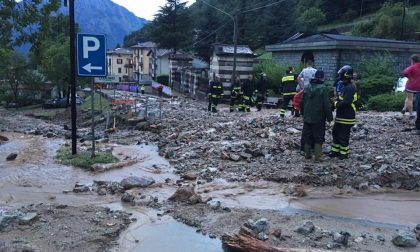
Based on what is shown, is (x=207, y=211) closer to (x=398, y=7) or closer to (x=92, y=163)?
(x=92, y=163)

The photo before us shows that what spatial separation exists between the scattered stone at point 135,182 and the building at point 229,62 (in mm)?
22856

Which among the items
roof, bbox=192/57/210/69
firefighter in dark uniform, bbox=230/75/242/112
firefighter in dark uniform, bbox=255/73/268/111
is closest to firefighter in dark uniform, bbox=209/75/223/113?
firefighter in dark uniform, bbox=230/75/242/112

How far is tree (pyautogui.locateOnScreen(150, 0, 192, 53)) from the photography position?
6656cm

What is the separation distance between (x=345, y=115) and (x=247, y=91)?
11.2 meters

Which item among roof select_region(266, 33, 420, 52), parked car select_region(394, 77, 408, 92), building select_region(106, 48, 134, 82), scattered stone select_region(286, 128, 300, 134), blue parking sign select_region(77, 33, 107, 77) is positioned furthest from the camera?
building select_region(106, 48, 134, 82)

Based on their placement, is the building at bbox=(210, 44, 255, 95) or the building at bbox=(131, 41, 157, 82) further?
the building at bbox=(131, 41, 157, 82)

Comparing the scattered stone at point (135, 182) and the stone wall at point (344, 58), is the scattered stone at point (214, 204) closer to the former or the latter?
the scattered stone at point (135, 182)

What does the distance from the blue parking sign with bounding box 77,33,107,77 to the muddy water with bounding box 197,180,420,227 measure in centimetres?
357

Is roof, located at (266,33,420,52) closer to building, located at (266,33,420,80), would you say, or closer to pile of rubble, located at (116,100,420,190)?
building, located at (266,33,420,80)

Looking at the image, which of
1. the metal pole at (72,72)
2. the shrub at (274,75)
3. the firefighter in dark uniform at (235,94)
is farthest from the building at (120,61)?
the metal pole at (72,72)

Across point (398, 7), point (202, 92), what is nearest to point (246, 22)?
point (398, 7)

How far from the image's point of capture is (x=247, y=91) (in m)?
20.1

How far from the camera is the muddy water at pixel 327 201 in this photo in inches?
256

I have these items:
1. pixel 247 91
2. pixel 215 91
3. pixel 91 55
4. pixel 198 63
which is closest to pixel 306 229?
pixel 91 55
